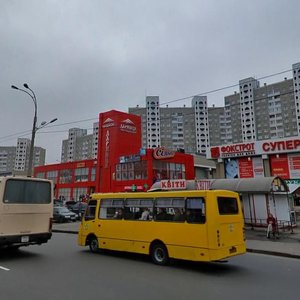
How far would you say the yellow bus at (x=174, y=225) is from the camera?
947 cm

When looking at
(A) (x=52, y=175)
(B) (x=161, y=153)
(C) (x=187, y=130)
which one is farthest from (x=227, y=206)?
(C) (x=187, y=130)

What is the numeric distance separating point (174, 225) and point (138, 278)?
7.64ft

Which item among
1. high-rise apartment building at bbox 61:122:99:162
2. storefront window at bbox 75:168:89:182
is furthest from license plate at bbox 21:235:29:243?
high-rise apartment building at bbox 61:122:99:162

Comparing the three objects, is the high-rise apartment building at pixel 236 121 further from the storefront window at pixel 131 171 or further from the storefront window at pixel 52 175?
the storefront window at pixel 131 171

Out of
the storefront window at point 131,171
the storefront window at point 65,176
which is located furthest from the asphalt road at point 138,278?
the storefront window at point 65,176

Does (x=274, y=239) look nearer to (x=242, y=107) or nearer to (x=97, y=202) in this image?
(x=97, y=202)

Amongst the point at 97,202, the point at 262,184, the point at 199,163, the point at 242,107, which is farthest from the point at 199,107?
the point at 97,202

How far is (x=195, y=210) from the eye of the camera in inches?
389

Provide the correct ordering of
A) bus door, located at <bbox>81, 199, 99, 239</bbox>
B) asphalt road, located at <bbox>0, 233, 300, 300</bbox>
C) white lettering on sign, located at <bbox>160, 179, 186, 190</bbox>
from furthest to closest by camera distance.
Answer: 1. white lettering on sign, located at <bbox>160, 179, 186, 190</bbox>
2. bus door, located at <bbox>81, 199, 99, 239</bbox>
3. asphalt road, located at <bbox>0, 233, 300, 300</bbox>

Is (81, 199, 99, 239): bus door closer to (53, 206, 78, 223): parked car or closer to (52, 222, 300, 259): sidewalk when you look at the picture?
(52, 222, 300, 259): sidewalk

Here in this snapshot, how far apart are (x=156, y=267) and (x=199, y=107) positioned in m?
95.3

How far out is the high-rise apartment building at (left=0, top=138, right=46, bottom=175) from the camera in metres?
71.2

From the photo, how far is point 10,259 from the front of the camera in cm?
1122

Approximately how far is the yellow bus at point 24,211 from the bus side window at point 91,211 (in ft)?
5.10
